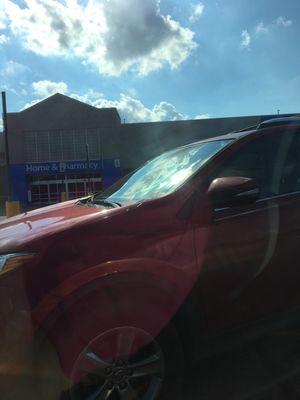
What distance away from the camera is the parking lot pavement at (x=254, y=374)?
291 cm

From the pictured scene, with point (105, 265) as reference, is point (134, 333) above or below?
below

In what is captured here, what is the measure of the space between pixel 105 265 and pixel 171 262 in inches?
16.5

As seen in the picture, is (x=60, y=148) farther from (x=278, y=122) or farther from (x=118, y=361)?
(x=118, y=361)

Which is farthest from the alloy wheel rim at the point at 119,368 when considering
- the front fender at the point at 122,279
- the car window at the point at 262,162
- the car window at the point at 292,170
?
the car window at the point at 292,170

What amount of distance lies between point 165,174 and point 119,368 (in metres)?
1.51

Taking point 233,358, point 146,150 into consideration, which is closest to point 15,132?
point 146,150

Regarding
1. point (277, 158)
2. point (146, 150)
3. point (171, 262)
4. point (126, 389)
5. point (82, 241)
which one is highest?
point (146, 150)

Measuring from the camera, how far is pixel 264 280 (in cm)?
279

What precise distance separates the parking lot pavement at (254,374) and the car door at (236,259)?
598 millimetres

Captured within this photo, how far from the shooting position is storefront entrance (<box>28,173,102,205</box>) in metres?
44.1

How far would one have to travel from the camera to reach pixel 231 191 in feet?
8.50

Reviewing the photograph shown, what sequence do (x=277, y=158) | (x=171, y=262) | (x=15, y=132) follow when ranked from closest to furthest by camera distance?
(x=171, y=262) < (x=277, y=158) < (x=15, y=132)

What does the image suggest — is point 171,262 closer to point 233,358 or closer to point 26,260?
point 26,260

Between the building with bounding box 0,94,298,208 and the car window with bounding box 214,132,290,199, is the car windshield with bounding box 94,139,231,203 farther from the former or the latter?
the building with bounding box 0,94,298,208
